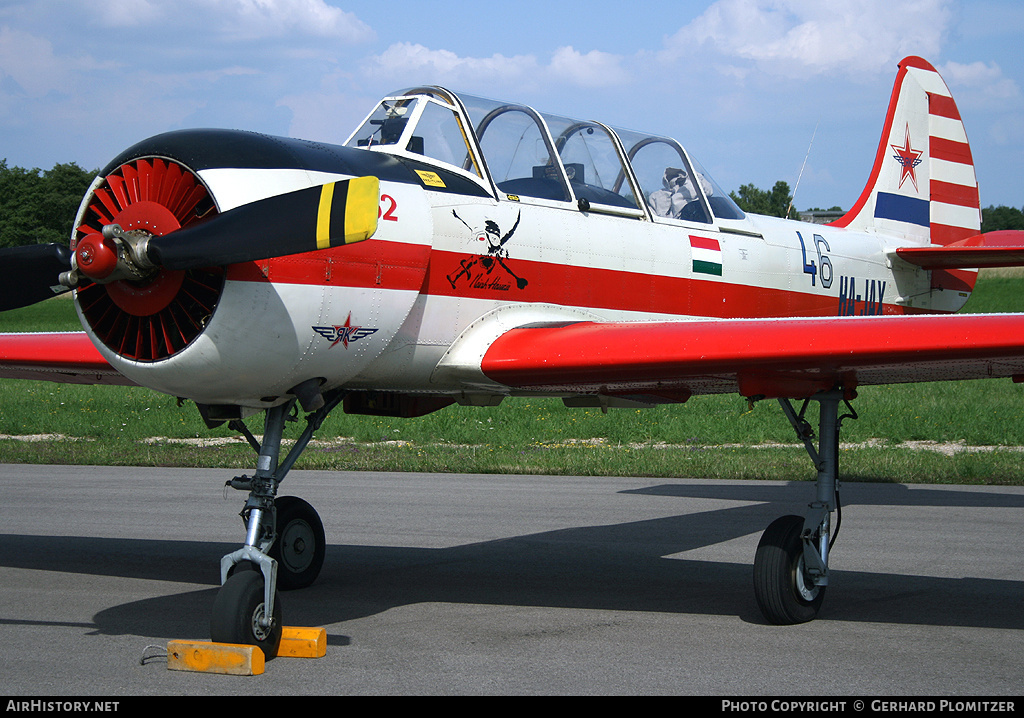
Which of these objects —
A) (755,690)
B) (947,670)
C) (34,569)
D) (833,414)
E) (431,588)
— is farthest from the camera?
(34,569)

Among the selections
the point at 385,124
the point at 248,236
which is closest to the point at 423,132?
the point at 385,124

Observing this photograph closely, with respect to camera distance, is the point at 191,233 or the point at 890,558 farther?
the point at 890,558

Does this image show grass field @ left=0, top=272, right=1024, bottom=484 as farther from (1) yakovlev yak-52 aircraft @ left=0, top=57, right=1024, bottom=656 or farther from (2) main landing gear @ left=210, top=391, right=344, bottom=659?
(2) main landing gear @ left=210, top=391, right=344, bottom=659

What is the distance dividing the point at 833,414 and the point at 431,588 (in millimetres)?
2845

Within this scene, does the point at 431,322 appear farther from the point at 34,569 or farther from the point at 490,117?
the point at 34,569

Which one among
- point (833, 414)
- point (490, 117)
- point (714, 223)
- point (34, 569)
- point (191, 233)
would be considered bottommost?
point (34, 569)

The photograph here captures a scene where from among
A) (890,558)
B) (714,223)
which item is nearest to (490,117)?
(714,223)

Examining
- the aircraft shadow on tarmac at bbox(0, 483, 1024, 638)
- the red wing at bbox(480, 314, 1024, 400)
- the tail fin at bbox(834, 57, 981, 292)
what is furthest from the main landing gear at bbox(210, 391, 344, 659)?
the tail fin at bbox(834, 57, 981, 292)

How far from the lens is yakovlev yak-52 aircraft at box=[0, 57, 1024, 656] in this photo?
4.95 meters

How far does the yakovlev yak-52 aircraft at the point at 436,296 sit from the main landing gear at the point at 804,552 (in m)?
0.01

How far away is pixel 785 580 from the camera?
233 inches

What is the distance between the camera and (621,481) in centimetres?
1323

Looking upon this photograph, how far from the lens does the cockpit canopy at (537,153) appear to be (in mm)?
6398

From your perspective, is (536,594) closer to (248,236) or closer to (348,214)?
(348,214)
